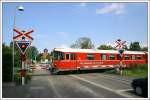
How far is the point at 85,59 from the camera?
34.5 m

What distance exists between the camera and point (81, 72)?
116 feet

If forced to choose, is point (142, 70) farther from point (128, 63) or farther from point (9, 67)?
point (9, 67)

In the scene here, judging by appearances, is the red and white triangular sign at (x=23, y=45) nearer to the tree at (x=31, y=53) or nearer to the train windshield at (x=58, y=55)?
the train windshield at (x=58, y=55)

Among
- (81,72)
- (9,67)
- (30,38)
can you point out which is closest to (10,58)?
(9,67)

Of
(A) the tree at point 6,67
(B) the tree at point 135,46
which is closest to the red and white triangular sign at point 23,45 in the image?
(A) the tree at point 6,67

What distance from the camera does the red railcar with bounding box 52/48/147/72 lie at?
32562 millimetres

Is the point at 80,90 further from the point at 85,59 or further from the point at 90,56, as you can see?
the point at 90,56

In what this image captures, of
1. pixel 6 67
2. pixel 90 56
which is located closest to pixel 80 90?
pixel 6 67

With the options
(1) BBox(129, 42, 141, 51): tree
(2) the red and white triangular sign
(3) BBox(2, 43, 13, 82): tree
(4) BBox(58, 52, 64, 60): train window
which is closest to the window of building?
(4) BBox(58, 52, 64, 60): train window

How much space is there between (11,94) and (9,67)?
581 centimetres

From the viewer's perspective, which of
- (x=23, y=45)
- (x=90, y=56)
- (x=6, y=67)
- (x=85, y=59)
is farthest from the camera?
(x=90, y=56)

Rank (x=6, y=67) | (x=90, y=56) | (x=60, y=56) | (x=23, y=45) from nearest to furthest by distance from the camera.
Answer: (x=23, y=45), (x=6, y=67), (x=60, y=56), (x=90, y=56)

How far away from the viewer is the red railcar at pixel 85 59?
107ft

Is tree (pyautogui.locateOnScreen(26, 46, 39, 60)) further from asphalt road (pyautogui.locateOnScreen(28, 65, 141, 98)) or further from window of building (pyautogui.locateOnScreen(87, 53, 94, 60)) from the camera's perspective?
asphalt road (pyautogui.locateOnScreen(28, 65, 141, 98))
